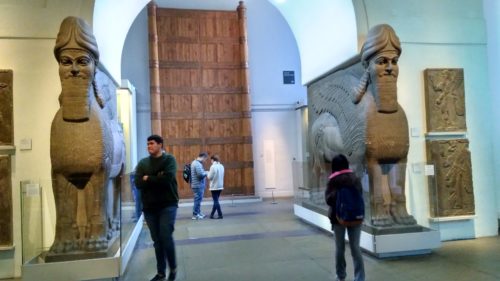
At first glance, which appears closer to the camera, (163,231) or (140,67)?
(163,231)

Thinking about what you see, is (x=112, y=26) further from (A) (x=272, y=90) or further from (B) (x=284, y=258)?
(A) (x=272, y=90)

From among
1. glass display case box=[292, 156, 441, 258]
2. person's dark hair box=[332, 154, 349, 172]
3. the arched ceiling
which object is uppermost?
the arched ceiling

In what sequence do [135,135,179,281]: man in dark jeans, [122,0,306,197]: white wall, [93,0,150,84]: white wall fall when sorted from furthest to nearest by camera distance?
1. [122,0,306,197]: white wall
2. [93,0,150,84]: white wall
3. [135,135,179,281]: man in dark jeans

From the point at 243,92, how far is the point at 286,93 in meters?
1.52

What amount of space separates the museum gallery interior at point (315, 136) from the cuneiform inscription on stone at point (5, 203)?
16 millimetres

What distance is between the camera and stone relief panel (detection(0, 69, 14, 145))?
4938 mm

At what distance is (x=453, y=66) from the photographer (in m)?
5.99

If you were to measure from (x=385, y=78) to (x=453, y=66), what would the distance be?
179cm

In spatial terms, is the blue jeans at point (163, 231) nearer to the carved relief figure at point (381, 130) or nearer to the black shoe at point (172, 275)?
the black shoe at point (172, 275)

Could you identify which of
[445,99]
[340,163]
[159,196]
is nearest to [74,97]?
[159,196]

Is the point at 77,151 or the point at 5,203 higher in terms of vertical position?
the point at 77,151

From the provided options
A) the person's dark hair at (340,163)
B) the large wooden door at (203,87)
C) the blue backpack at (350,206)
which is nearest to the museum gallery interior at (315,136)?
the blue backpack at (350,206)

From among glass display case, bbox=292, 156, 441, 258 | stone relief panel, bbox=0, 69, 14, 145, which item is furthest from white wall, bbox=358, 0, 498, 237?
stone relief panel, bbox=0, 69, 14, 145

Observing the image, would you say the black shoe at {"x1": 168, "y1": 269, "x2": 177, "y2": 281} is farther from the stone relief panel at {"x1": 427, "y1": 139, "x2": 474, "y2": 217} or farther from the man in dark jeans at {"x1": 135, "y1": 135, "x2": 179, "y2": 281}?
the stone relief panel at {"x1": 427, "y1": 139, "x2": 474, "y2": 217}
